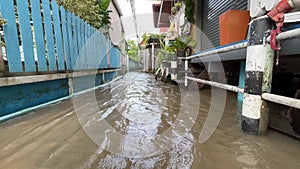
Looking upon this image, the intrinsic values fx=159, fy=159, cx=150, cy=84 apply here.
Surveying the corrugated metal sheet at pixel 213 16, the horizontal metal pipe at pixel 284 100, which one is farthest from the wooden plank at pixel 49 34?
the corrugated metal sheet at pixel 213 16

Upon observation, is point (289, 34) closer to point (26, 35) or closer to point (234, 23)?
point (234, 23)

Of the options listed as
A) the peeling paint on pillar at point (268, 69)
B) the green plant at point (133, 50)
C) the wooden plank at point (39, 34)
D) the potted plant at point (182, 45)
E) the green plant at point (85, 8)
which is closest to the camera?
the peeling paint on pillar at point (268, 69)

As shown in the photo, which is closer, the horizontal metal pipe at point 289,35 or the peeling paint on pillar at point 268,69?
the horizontal metal pipe at point 289,35

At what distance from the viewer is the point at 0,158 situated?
0.94 metres

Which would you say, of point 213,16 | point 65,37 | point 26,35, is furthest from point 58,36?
point 213,16

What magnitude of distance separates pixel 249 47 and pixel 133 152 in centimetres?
116

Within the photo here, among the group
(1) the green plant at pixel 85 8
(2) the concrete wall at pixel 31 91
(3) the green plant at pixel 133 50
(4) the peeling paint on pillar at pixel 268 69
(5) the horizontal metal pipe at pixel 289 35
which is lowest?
(2) the concrete wall at pixel 31 91

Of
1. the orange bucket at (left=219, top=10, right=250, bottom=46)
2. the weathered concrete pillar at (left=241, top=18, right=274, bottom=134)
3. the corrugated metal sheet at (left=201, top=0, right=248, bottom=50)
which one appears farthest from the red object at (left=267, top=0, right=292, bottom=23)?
the corrugated metal sheet at (left=201, top=0, right=248, bottom=50)

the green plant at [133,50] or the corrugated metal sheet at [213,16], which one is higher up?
the green plant at [133,50]

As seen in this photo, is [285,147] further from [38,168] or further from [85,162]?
[38,168]

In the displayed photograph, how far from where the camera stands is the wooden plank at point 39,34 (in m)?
2.13

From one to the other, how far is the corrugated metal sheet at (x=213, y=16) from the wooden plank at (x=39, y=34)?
3.29m

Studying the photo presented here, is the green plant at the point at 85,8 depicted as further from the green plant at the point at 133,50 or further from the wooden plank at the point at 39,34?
the green plant at the point at 133,50

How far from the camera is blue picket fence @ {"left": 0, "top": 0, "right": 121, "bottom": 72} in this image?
5.82 ft
